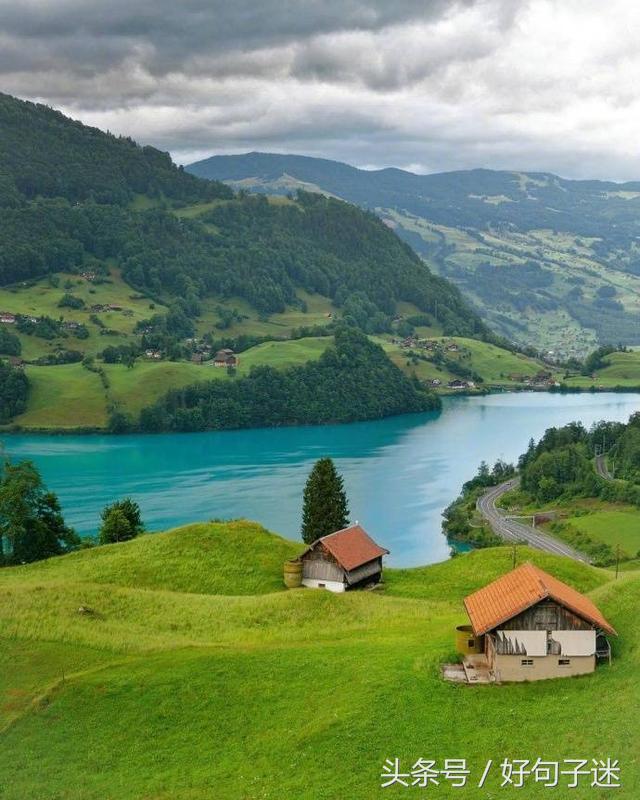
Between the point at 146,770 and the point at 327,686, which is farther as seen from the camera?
the point at 327,686

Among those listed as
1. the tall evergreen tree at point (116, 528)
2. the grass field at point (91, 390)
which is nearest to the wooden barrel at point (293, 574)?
the tall evergreen tree at point (116, 528)

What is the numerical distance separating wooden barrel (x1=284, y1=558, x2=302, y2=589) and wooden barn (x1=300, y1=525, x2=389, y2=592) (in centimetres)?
33

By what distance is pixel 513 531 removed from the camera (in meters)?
106

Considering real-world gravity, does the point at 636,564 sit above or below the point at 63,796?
below

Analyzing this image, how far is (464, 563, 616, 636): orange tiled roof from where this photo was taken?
104ft

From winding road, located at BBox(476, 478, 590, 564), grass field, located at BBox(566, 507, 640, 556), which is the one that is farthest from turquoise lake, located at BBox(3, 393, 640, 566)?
grass field, located at BBox(566, 507, 640, 556)

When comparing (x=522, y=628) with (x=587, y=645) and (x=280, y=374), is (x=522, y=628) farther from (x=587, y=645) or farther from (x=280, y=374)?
(x=280, y=374)

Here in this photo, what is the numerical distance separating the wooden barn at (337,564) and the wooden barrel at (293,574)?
12.9 inches

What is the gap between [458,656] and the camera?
3272cm

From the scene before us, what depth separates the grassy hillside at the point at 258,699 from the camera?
25859 millimetres

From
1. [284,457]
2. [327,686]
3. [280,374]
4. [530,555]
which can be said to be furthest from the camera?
[280,374]

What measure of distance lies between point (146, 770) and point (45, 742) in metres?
4.18

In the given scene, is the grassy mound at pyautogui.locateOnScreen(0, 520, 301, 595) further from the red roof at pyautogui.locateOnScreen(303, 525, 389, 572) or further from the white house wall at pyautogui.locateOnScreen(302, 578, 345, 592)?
the red roof at pyautogui.locateOnScreen(303, 525, 389, 572)

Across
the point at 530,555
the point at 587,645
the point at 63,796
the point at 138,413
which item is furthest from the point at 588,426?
the point at 63,796
